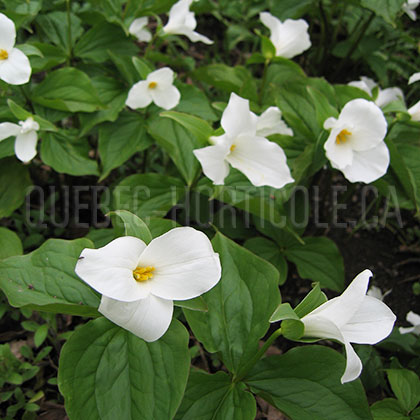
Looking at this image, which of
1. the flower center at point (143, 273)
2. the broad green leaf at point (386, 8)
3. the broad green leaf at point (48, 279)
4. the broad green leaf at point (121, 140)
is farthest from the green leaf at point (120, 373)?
the broad green leaf at point (386, 8)

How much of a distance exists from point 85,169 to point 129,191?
21cm

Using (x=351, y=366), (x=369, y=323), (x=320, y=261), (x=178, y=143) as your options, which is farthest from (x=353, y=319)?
(x=178, y=143)

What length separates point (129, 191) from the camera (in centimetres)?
187

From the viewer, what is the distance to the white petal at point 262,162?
1539 mm

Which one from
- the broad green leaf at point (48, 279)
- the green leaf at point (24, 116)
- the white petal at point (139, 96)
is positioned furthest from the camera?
the white petal at point (139, 96)

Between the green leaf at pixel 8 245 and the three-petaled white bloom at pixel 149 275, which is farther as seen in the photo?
the green leaf at pixel 8 245

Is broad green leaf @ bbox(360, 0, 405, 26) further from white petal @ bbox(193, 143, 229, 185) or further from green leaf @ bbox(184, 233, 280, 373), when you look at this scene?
green leaf @ bbox(184, 233, 280, 373)

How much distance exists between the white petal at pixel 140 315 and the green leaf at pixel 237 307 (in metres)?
0.28

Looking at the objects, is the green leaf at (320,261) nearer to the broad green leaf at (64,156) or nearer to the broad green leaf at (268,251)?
the broad green leaf at (268,251)

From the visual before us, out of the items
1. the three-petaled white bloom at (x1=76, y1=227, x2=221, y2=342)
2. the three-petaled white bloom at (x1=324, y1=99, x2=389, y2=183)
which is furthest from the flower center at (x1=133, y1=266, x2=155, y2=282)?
the three-petaled white bloom at (x1=324, y1=99, x2=389, y2=183)

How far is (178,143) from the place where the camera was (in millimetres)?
1940

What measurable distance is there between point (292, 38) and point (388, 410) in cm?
159

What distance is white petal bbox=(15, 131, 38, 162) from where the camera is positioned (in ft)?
5.60

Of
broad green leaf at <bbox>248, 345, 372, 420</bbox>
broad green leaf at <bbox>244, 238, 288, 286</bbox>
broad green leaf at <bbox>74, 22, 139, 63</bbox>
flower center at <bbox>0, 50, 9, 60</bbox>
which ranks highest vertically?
flower center at <bbox>0, 50, 9, 60</bbox>
